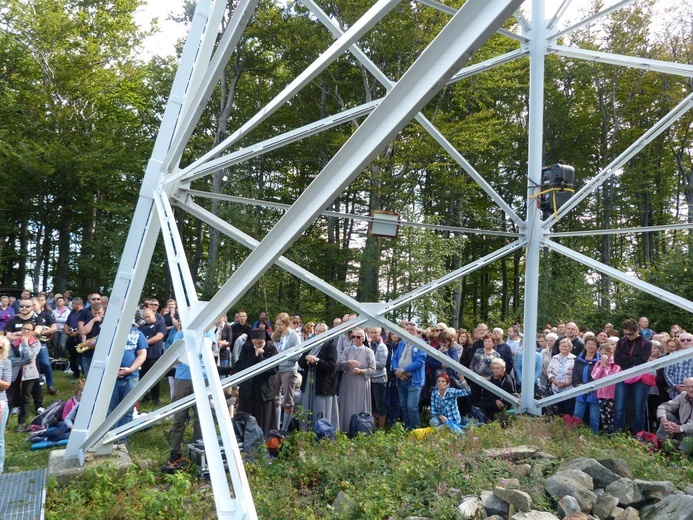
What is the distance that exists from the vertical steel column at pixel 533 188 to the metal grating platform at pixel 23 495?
17.4 ft

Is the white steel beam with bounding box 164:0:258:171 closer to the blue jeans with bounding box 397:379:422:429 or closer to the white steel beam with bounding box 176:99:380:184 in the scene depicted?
the white steel beam with bounding box 176:99:380:184

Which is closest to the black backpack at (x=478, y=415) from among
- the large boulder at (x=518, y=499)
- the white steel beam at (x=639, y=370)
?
the white steel beam at (x=639, y=370)

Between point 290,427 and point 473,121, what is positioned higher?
point 473,121

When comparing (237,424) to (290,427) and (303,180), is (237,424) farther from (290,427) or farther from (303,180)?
(303,180)

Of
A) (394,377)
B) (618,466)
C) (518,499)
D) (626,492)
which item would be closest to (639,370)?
(618,466)

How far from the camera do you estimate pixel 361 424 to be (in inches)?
318

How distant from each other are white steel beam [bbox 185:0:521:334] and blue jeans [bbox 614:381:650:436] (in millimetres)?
6403

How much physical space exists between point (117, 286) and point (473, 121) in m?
17.2

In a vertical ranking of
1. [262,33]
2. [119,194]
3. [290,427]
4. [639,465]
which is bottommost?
[290,427]

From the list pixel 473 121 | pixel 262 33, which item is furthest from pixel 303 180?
pixel 473 121

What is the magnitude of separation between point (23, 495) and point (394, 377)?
17.8ft

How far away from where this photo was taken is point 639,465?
5.97 m

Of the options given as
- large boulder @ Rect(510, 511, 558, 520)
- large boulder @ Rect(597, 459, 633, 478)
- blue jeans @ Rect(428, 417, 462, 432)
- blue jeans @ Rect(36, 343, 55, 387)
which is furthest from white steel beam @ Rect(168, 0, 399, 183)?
blue jeans @ Rect(36, 343, 55, 387)

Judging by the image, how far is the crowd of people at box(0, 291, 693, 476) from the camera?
25.7ft
